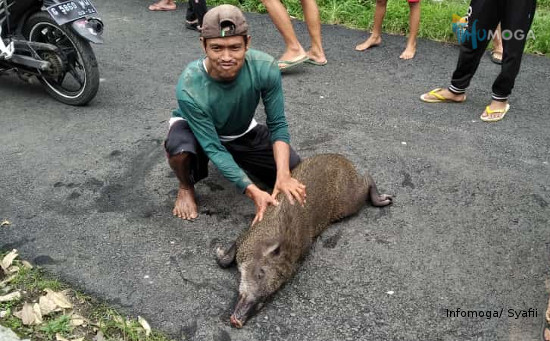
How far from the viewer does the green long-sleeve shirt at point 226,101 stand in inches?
129

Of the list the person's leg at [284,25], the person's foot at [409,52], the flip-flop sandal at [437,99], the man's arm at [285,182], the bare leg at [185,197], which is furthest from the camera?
the person's foot at [409,52]

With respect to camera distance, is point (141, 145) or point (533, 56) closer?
point (141, 145)

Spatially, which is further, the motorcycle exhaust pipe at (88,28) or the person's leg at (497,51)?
the person's leg at (497,51)

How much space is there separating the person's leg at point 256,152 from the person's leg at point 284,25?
2.32 metres

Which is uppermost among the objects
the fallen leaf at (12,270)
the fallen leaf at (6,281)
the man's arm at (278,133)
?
the man's arm at (278,133)

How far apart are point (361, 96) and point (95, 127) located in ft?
8.74

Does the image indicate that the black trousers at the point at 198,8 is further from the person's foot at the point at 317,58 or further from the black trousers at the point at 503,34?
the black trousers at the point at 503,34

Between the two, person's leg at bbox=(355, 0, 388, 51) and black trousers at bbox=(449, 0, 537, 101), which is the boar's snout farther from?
person's leg at bbox=(355, 0, 388, 51)

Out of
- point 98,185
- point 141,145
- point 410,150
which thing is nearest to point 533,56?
point 410,150

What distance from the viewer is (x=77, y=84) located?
5586mm

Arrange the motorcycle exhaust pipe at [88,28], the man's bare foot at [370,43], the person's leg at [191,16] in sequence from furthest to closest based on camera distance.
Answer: the person's leg at [191,16], the man's bare foot at [370,43], the motorcycle exhaust pipe at [88,28]

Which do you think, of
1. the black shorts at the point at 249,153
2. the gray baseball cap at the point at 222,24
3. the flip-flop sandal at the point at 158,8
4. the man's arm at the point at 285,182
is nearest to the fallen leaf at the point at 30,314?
the black shorts at the point at 249,153

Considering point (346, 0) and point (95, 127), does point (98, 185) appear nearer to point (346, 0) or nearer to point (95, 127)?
point (95, 127)

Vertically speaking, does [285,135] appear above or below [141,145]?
above
